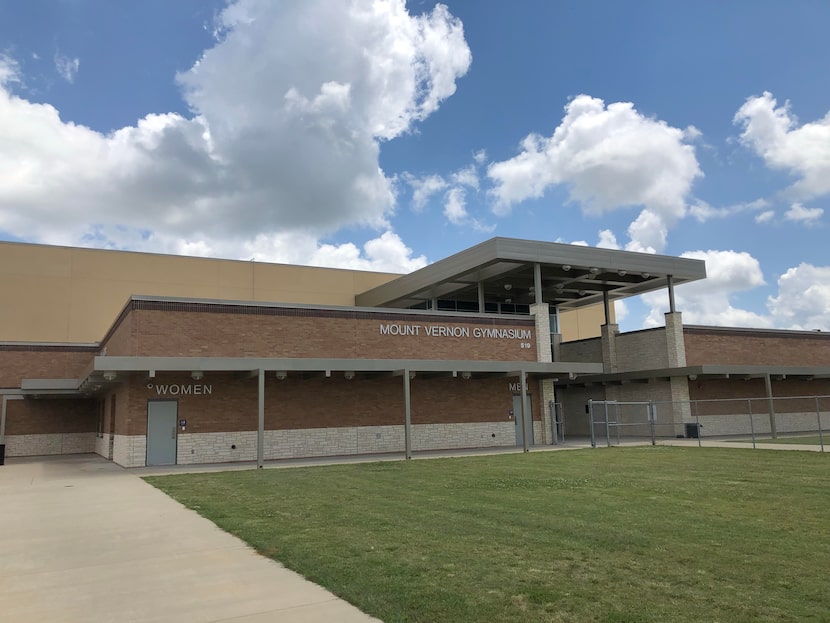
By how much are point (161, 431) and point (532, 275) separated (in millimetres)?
17713

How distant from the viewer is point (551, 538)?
824cm

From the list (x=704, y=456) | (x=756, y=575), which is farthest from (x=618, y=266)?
(x=756, y=575)

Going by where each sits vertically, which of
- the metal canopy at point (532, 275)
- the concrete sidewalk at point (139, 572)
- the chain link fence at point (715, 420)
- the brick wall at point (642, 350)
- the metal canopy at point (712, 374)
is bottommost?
the concrete sidewalk at point (139, 572)

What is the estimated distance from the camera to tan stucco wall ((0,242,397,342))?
109 ft

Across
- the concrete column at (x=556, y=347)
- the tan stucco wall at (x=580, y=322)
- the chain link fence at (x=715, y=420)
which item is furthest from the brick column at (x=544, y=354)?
the tan stucco wall at (x=580, y=322)

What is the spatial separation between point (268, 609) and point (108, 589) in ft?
6.57

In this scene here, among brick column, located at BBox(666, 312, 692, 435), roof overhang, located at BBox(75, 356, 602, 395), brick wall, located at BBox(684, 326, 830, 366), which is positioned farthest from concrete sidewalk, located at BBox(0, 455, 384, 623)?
brick wall, located at BBox(684, 326, 830, 366)

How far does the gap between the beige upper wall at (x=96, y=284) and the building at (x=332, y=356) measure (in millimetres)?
85

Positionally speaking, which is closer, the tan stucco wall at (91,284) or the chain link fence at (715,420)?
the chain link fence at (715,420)

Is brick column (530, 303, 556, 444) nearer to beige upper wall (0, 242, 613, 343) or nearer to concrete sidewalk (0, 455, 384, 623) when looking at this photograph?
beige upper wall (0, 242, 613, 343)

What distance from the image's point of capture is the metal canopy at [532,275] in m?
27.8

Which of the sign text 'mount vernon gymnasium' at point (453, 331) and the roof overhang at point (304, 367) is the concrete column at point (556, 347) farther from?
the sign text 'mount vernon gymnasium' at point (453, 331)

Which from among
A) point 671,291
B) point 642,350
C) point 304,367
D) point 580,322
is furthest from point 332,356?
point 580,322

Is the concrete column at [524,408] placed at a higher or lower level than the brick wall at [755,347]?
lower
